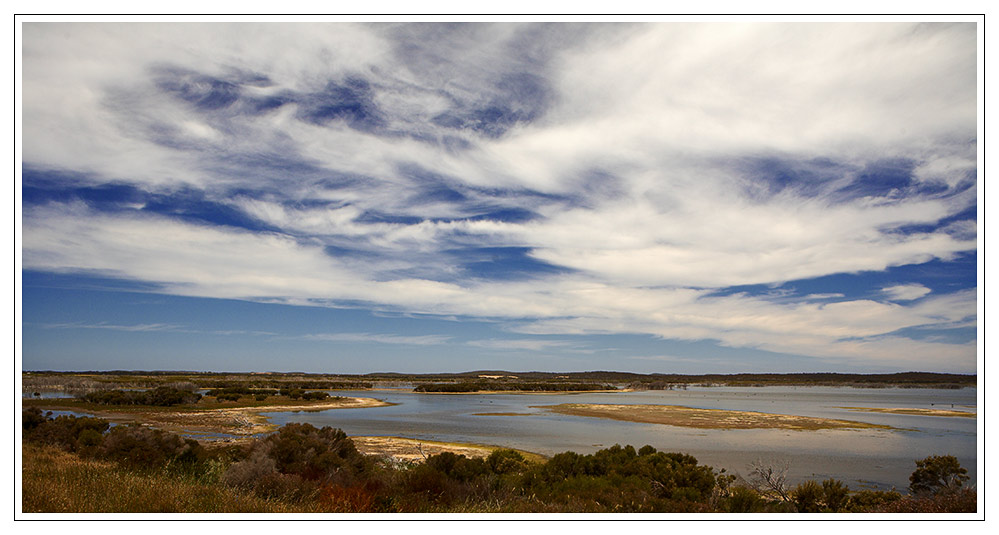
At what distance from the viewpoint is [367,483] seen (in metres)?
10.1

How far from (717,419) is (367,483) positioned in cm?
3481

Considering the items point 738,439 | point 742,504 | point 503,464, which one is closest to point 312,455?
point 503,464

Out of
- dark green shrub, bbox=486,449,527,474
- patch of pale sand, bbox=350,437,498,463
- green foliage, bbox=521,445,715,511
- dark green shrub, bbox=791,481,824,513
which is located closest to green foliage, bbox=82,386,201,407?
patch of pale sand, bbox=350,437,498,463

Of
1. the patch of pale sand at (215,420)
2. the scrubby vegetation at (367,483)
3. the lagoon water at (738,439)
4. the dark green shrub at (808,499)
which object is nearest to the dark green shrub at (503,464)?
the scrubby vegetation at (367,483)

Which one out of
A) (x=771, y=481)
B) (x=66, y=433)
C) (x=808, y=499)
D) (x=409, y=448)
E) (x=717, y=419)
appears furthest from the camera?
(x=717, y=419)

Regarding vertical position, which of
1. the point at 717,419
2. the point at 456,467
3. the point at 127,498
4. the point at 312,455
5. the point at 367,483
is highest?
the point at 127,498

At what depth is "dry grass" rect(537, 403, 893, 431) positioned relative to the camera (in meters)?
34.8

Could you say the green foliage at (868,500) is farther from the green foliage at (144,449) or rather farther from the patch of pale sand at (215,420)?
the patch of pale sand at (215,420)

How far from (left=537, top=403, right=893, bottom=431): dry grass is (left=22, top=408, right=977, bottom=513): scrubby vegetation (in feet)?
68.4

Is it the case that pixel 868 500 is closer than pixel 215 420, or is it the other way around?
pixel 868 500

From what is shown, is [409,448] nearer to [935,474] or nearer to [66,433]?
[66,433]

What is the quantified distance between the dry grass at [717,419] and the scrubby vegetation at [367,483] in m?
20.8

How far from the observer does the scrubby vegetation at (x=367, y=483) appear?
7652 mm
